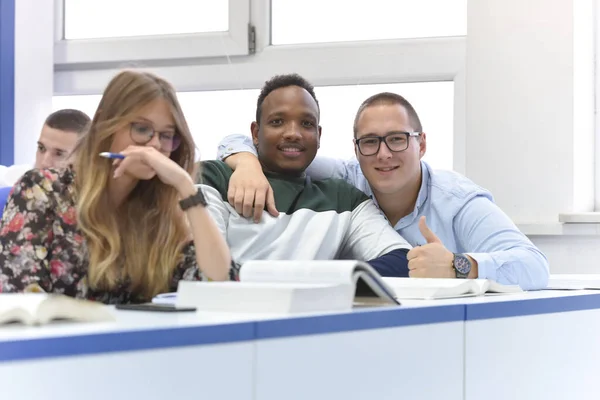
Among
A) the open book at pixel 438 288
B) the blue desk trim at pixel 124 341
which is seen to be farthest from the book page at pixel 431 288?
the blue desk trim at pixel 124 341

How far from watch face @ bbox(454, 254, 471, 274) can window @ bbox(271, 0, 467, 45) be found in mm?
1620

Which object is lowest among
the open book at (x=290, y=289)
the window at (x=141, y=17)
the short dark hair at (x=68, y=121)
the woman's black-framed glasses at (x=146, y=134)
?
the open book at (x=290, y=289)

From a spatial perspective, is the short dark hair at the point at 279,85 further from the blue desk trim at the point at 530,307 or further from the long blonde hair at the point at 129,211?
the blue desk trim at the point at 530,307

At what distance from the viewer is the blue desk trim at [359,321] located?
1171 millimetres

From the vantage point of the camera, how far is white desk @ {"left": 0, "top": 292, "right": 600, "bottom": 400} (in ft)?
3.13

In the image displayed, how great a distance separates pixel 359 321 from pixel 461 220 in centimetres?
133

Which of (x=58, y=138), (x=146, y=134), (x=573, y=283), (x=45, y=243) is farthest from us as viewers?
(x=58, y=138)

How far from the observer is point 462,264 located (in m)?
2.18

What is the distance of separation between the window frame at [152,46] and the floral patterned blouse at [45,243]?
200cm

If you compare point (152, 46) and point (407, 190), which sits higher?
point (152, 46)

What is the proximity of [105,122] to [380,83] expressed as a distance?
74.6 inches

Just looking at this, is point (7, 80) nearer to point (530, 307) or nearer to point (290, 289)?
point (530, 307)

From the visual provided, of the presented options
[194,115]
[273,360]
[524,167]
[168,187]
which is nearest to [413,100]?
[524,167]

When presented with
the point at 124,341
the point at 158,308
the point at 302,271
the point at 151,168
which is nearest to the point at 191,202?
the point at 151,168
